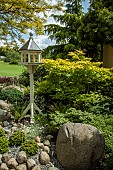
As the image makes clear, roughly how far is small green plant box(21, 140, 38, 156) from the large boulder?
479 mm

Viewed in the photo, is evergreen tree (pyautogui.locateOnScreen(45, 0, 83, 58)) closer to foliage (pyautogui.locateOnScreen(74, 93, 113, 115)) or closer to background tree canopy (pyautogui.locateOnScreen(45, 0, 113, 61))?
background tree canopy (pyautogui.locateOnScreen(45, 0, 113, 61))

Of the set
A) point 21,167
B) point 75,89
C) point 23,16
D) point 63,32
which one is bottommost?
point 21,167

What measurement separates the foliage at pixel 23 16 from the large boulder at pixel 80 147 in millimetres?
6488

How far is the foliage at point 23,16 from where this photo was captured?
31.0 ft

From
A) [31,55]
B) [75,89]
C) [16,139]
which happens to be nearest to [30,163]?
[16,139]

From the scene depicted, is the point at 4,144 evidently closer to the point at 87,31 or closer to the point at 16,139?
the point at 16,139

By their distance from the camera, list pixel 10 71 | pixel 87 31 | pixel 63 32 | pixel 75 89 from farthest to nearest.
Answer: pixel 10 71
pixel 63 32
pixel 87 31
pixel 75 89

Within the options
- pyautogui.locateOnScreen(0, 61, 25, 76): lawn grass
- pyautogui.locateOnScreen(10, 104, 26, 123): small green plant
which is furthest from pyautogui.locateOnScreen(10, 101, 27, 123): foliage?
pyautogui.locateOnScreen(0, 61, 25, 76): lawn grass

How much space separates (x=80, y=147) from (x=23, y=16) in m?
7.14

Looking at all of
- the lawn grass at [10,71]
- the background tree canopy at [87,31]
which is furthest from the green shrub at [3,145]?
the lawn grass at [10,71]

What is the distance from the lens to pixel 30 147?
427 centimetres

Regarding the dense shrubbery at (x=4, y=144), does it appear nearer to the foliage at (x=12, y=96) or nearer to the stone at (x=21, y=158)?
the stone at (x=21, y=158)

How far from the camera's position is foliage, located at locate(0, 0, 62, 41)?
9.45 m

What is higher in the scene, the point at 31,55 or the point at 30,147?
the point at 31,55
